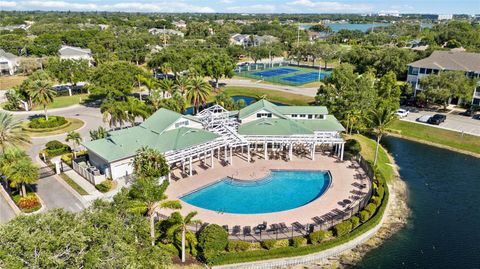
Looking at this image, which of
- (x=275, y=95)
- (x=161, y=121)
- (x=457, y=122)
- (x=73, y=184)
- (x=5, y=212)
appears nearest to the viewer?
(x=5, y=212)

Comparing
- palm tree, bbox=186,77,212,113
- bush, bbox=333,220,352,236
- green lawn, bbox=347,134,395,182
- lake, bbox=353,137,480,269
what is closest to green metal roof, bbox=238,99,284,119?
palm tree, bbox=186,77,212,113

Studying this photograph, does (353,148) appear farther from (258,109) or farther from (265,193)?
(265,193)

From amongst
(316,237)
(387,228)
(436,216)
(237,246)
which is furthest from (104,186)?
(436,216)

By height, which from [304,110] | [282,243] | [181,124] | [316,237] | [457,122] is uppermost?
[304,110]

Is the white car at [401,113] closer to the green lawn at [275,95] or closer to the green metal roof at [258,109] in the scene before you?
the green lawn at [275,95]

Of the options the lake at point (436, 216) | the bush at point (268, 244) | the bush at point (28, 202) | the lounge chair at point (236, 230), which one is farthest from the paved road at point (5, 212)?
the lake at point (436, 216)
